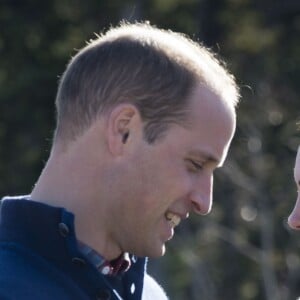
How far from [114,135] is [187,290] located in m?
10.9

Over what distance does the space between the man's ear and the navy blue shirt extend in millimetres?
193

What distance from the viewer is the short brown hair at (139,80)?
2.96m

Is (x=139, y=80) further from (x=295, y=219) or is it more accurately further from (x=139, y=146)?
(x=295, y=219)

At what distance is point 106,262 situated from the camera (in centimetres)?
294

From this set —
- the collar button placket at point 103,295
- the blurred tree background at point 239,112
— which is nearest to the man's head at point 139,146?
the collar button placket at point 103,295

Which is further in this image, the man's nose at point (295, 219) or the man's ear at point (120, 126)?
the man's nose at point (295, 219)

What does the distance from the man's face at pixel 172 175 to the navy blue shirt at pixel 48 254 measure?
13 centimetres

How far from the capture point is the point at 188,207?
2.98 m

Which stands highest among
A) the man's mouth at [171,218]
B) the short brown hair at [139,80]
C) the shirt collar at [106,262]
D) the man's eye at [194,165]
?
the short brown hair at [139,80]

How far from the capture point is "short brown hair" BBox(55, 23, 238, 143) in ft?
9.70

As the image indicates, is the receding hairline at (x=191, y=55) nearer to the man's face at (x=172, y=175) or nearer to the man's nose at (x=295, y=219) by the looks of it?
the man's face at (x=172, y=175)

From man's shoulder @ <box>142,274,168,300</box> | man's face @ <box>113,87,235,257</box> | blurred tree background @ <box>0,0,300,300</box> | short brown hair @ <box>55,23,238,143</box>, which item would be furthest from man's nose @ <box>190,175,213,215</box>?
blurred tree background @ <box>0,0,300,300</box>

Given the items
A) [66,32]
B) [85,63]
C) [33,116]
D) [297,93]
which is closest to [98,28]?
[66,32]

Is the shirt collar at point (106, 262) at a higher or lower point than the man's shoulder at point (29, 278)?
higher
